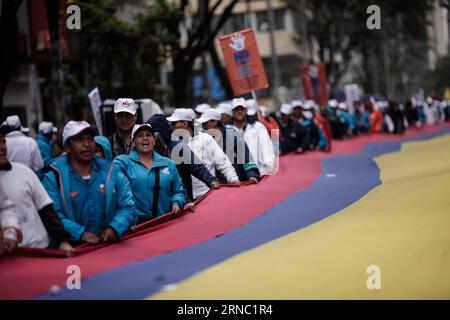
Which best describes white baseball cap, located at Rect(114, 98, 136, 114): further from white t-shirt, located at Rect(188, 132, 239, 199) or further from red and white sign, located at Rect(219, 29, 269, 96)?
red and white sign, located at Rect(219, 29, 269, 96)

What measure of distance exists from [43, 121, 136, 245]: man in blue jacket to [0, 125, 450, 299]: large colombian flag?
20 centimetres

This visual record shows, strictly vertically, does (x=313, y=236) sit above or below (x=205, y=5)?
below

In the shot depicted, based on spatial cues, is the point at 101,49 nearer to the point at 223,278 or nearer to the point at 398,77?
the point at 223,278

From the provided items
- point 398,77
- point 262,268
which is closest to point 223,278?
point 262,268

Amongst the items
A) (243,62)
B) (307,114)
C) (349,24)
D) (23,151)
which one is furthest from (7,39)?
(349,24)

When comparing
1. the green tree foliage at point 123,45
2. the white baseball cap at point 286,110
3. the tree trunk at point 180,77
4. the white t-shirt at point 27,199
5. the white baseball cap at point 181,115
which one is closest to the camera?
the white t-shirt at point 27,199

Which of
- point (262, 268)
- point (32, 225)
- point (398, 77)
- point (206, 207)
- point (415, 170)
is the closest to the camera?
point (262, 268)

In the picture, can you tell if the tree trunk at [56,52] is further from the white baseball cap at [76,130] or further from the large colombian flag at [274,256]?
the white baseball cap at [76,130]

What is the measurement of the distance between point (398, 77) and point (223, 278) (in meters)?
77.3

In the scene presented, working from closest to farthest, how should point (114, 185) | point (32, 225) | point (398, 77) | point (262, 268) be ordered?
point (262, 268) → point (32, 225) → point (114, 185) → point (398, 77)

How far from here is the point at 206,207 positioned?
1073 centimetres

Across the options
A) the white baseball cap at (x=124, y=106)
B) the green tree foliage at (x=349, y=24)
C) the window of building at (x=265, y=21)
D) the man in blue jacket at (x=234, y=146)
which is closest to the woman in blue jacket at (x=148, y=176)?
the white baseball cap at (x=124, y=106)

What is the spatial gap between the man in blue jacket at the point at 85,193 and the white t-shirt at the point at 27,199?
26 centimetres

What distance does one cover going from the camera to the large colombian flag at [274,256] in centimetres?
671
